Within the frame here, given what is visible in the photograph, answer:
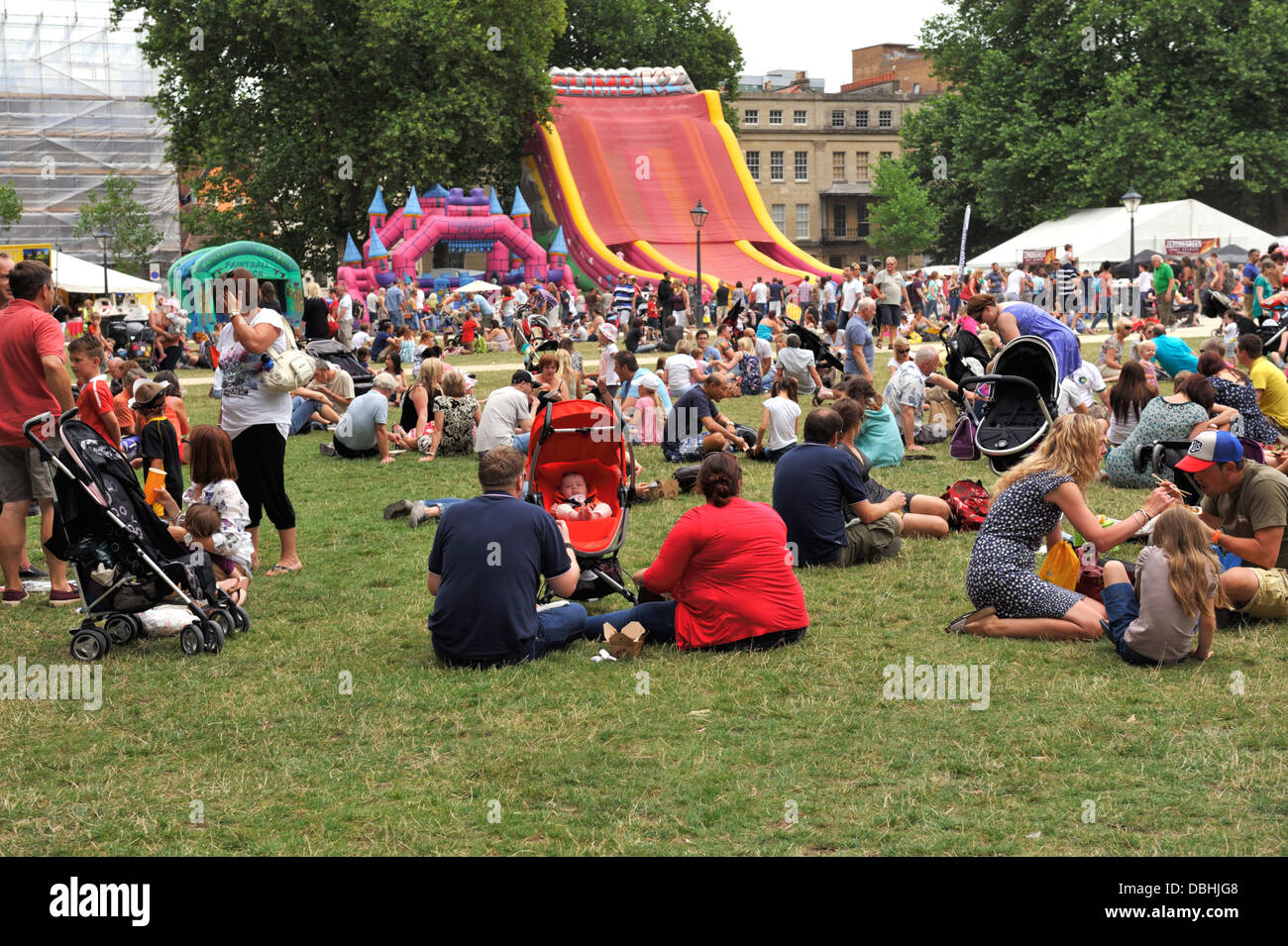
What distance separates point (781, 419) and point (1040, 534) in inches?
228

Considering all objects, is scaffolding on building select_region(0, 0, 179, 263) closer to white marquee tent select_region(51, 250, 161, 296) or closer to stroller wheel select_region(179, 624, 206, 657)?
white marquee tent select_region(51, 250, 161, 296)

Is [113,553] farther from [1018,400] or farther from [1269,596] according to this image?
[1018,400]

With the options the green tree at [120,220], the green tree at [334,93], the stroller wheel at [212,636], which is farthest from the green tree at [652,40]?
the stroller wheel at [212,636]

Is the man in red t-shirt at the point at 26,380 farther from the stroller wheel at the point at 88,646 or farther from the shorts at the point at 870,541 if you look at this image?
the shorts at the point at 870,541

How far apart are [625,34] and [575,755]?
2086 inches

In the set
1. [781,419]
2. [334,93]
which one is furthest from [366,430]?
[334,93]

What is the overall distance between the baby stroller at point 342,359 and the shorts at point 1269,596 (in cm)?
1240

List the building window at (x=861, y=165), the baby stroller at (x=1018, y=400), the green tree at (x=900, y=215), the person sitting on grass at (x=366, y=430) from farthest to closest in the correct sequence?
the building window at (x=861, y=165), the green tree at (x=900, y=215), the person sitting on grass at (x=366, y=430), the baby stroller at (x=1018, y=400)

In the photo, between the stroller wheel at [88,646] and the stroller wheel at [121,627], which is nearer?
the stroller wheel at [88,646]

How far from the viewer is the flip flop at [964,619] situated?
738 cm

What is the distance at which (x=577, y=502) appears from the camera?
8.91m

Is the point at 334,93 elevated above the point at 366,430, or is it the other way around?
the point at 334,93

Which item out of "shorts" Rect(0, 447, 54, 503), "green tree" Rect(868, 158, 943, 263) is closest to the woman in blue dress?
"shorts" Rect(0, 447, 54, 503)

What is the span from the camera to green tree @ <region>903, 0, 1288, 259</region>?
144ft
